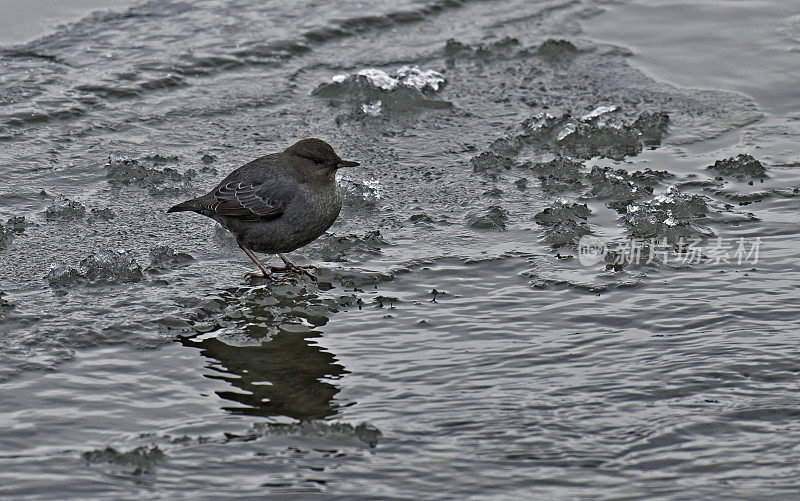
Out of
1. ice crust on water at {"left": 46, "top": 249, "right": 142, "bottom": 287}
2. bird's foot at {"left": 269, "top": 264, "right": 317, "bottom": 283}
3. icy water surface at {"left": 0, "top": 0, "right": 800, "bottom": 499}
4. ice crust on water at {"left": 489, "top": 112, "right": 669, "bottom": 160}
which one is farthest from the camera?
ice crust on water at {"left": 489, "top": 112, "right": 669, "bottom": 160}

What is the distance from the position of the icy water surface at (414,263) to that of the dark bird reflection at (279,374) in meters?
0.02

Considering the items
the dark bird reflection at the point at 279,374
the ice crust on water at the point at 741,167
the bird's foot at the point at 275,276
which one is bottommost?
the dark bird reflection at the point at 279,374

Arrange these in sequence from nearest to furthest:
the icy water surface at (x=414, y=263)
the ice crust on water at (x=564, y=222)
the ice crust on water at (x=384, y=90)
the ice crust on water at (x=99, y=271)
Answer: the icy water surface at (x=414, y=263) → the ice crust on water at (x=99, y=271) → the ice crust on water at (x=564, y=222) → the ice crust on water at (x=384, y=90)

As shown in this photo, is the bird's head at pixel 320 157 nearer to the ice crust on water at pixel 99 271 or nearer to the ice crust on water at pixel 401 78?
the ice crust on water at pixel 99 271

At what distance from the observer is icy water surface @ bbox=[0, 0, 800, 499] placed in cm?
467

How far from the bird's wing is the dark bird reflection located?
984 millimetres

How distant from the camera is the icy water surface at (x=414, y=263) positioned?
4.67 metres

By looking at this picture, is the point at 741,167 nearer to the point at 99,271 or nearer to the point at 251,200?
the point at 251,200

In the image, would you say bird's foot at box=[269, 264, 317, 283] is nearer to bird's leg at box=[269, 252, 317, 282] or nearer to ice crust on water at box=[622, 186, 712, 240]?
bird's leg at box=[269, 252, 317, 282]

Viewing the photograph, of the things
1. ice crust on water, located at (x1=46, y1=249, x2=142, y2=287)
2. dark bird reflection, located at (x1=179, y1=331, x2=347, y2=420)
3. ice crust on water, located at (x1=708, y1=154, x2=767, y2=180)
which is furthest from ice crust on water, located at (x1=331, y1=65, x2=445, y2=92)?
dark bird reflection, located at (x1=179, y1=331, x2=347, y2=420)

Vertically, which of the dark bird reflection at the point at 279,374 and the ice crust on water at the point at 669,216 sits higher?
the ice crust on water at the point at 669,216

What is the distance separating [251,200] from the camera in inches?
265

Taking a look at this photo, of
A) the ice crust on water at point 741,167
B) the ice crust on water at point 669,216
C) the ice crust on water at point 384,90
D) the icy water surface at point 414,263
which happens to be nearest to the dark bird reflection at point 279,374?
the icy water surface at point 414,263

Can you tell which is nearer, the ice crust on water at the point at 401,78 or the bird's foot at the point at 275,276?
the bird's foot at the point at 275,276
